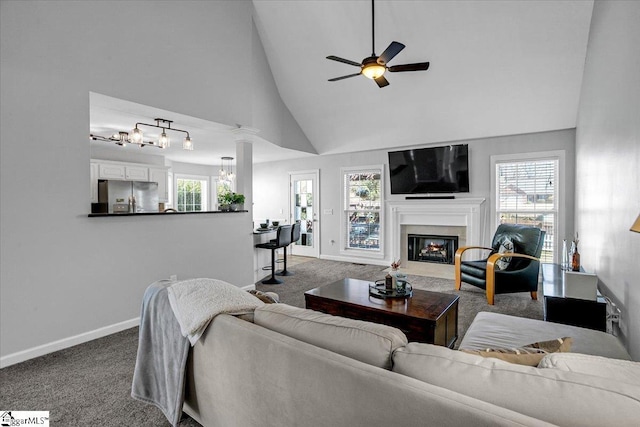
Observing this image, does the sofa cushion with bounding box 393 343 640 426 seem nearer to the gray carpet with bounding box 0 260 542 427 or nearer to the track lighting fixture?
the gray carpet with bounding box 0 260 542 427

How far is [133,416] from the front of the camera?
1.91m

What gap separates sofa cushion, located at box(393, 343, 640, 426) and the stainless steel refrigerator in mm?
5996

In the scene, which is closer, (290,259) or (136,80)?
(136,80)

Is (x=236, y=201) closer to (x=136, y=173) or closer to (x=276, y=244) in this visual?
(x=276, y=244)

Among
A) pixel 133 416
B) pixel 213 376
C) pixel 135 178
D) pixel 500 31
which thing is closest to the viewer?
pixel 213 376

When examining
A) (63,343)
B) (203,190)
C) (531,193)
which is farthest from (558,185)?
(203,190)

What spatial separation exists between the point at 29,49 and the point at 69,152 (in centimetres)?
85

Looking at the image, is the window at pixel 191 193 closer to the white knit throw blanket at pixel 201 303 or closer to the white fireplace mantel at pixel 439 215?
the white fireplace mantel at pixel 439 215

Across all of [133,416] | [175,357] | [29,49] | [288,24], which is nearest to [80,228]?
[29,49]

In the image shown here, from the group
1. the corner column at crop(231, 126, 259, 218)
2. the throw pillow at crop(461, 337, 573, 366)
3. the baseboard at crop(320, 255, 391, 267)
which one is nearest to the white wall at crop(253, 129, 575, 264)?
the baseboard at crop(320, 255, 391, 267)

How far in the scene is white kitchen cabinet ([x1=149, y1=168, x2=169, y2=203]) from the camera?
23.2ft

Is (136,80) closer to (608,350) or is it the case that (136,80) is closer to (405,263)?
(608,350)

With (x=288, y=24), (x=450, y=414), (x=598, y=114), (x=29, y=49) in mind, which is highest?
(x=288, y=24)

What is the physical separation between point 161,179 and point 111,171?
1023 millimetres
